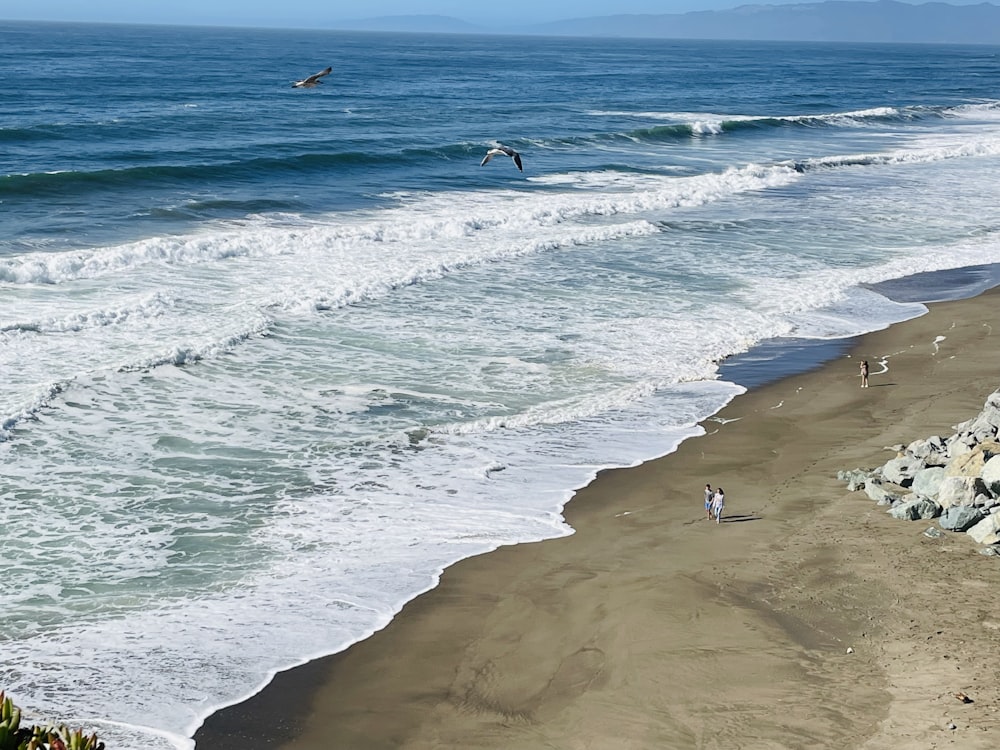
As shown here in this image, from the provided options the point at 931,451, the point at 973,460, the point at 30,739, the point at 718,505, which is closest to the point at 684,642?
the point at 718,505

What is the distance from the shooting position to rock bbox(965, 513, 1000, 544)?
11.8 meters

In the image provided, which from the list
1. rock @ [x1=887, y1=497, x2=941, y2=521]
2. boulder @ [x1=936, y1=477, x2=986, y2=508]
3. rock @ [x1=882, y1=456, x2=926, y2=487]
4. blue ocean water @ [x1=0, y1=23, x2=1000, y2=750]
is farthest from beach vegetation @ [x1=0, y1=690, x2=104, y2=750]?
rock @ [x1=882, y1=456, x2=926, y2=487]

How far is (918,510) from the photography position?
1266cm

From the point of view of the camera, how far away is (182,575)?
12.2 m

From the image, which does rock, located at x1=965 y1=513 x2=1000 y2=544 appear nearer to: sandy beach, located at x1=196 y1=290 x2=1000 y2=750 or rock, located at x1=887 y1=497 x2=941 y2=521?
sandy beach, located at x1=196 y1=290 x2=1000 y2=750

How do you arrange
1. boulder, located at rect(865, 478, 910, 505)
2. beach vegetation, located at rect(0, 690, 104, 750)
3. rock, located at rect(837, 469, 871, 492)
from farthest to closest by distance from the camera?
rock, located at rect(837, 469, 871, 492)
boulder, located at rect(865, 478, 910, 505)
beach vegetation, located at rect(0, 690, 104, 750)

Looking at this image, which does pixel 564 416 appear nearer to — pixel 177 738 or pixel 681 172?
pixel 177 738

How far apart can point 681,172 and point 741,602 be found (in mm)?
33956

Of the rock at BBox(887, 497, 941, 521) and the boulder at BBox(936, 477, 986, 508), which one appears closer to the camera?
the boulder at BBox(936, 477, 986, 508)

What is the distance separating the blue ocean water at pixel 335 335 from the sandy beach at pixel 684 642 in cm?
66

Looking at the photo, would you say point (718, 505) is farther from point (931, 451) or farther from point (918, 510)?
point (931, 451)

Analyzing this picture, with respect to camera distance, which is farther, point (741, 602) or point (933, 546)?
point (933, 546)

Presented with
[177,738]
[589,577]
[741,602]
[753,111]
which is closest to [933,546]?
[741,602]

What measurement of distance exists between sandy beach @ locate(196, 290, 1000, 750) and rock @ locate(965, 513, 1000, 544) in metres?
0.15
